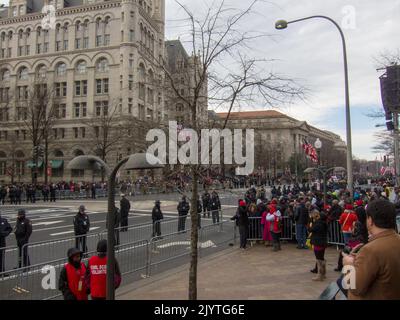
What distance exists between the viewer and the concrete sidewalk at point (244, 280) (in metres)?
7.97

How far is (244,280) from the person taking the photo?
9.14m

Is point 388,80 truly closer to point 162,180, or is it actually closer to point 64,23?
point 162,180

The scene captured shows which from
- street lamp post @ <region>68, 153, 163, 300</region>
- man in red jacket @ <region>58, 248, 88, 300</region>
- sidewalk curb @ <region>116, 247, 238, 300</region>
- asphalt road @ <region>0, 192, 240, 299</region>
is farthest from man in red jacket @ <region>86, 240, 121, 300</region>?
sidewalk curb @ <region>116, 247, 238, 300</region>

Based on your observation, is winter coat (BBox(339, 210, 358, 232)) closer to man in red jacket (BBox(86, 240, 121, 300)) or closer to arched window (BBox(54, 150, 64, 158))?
man in red jacket (BBox(86, 240, 121, 300))

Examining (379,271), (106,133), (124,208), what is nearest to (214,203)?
(124,208)

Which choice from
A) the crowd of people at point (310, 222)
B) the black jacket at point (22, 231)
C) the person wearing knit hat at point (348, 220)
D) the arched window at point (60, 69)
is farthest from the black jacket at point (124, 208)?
the arched window at point (60, 69)

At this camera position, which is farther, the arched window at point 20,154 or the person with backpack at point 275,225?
the arched window at point 20,154

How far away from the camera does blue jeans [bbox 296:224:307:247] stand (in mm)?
13508

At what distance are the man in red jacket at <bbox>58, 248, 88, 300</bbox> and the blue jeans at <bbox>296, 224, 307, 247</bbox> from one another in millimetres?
9267

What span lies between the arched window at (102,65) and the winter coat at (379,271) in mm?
65248

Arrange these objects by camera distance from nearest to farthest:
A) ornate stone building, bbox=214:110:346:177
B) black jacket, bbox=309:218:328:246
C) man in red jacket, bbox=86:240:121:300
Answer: man in red jacket, bbox=86:240:121:300 < black jacket, bbox=309:218:328:246 < ornate stone building, bbox=214:110:346:177

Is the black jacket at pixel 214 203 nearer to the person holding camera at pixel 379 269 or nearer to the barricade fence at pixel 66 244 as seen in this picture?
the barricade fence at pixel 66 244
